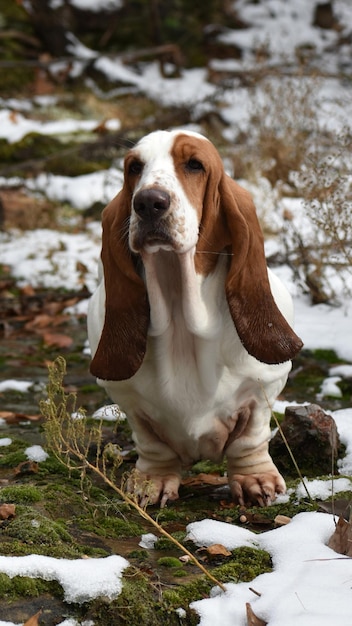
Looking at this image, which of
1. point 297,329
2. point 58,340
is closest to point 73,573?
point 297,329

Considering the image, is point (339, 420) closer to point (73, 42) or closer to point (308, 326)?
point (308, 326)

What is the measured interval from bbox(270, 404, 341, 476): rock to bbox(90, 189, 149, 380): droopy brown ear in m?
0.95

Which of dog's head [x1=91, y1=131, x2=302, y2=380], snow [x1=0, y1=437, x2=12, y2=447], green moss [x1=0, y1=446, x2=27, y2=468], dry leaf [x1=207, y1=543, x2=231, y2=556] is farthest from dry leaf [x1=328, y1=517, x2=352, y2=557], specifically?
snow [x1=0, y1=437, x2=12, y2=447]

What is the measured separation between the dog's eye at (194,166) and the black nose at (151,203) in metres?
0.28

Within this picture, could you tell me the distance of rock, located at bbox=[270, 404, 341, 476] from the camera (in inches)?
168

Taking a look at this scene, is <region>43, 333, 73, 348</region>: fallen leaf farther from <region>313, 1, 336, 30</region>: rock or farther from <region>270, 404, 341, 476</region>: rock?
<region>313, 1, 336, 30</region>: rock

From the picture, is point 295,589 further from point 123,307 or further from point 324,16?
point 324,16

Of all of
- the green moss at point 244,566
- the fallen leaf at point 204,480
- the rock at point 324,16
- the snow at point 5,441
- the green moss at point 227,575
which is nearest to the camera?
the green moss at point 227,575

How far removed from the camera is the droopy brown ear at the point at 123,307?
149 inches

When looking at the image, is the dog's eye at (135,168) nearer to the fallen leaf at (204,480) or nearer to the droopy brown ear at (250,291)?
the droopy brown ear at (250,291)

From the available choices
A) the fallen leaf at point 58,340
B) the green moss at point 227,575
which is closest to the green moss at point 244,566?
the green moss at point 227,575

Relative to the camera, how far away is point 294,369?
592cm

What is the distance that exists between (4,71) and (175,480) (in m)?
11.5

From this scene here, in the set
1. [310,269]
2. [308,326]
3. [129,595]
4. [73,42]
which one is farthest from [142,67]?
[129,595]
